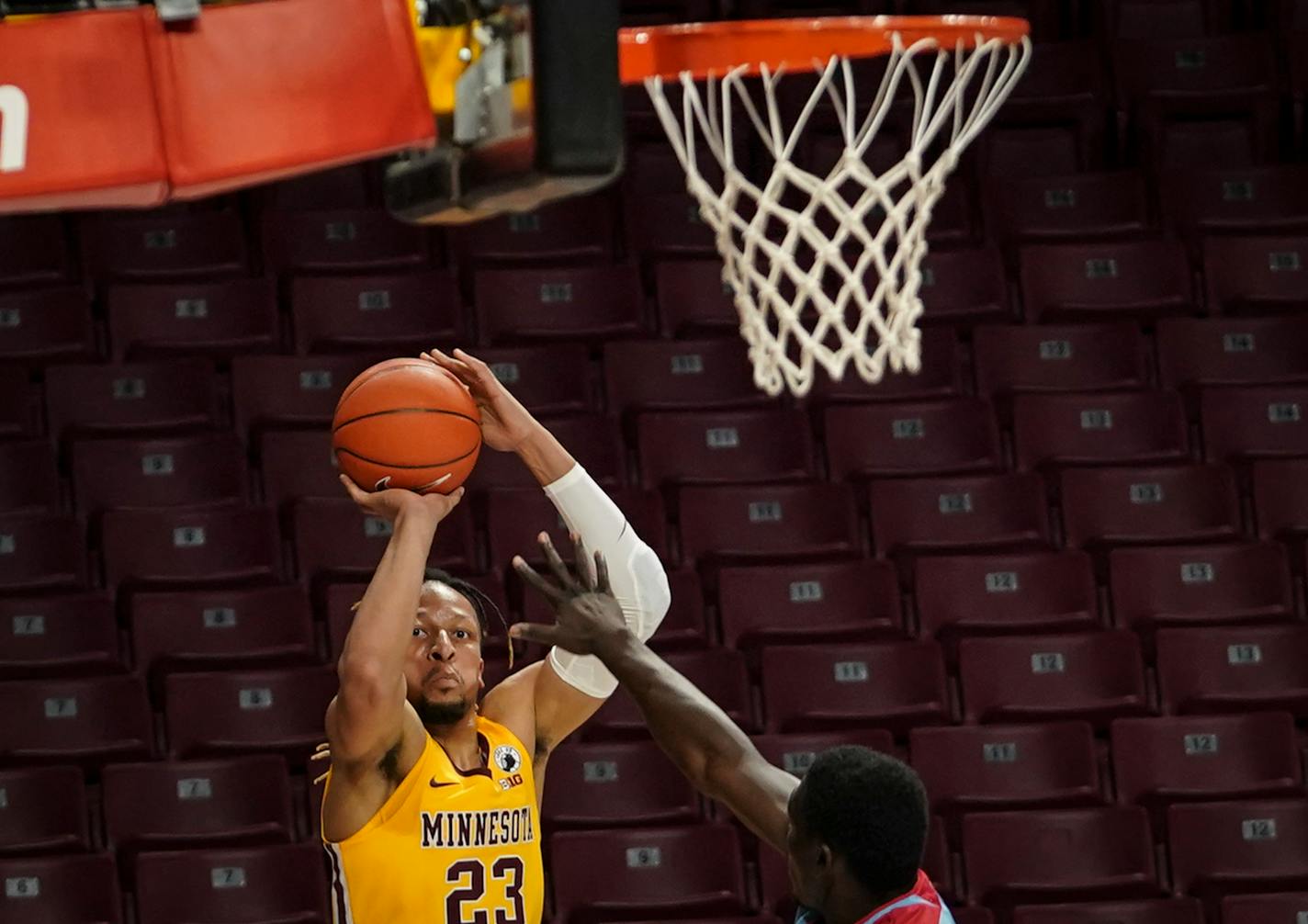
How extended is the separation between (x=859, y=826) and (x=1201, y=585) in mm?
4000

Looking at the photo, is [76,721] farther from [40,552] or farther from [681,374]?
[681,374]

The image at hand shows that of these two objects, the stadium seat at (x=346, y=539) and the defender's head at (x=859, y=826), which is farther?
the stadium seat at (x=346, y=539)

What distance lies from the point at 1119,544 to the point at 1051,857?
1254 mm

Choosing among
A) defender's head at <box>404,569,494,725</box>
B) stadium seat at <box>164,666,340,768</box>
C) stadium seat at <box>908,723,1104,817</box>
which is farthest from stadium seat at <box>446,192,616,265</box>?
defender's head at <box>404,569,494,725</box>

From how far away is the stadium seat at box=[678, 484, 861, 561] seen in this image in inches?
251

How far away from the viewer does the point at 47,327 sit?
23.0ft

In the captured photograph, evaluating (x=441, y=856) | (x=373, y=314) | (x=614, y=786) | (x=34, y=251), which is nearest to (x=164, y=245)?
(x=34, y=251)

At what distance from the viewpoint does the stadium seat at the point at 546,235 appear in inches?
292

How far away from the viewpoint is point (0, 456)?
6.56m

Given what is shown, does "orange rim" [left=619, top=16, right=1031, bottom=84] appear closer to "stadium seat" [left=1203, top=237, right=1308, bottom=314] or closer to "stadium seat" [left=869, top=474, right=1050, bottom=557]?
"stadium seat" [left=869, top=474, right=1050, bottom=557]

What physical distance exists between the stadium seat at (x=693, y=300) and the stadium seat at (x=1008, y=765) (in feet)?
6.07

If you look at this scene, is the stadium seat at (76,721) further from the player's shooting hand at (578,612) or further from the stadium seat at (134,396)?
the player's shooting hand at (578,612)

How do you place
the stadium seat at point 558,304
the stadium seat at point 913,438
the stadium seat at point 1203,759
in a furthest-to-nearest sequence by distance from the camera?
the stadium seat at point 558,304 < the stadium seat at point 913,438 < the stadium seat at point 1203,759

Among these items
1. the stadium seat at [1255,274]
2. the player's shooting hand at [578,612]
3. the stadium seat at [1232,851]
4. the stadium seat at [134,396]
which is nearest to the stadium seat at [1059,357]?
the stadium seat at [1255,274]
